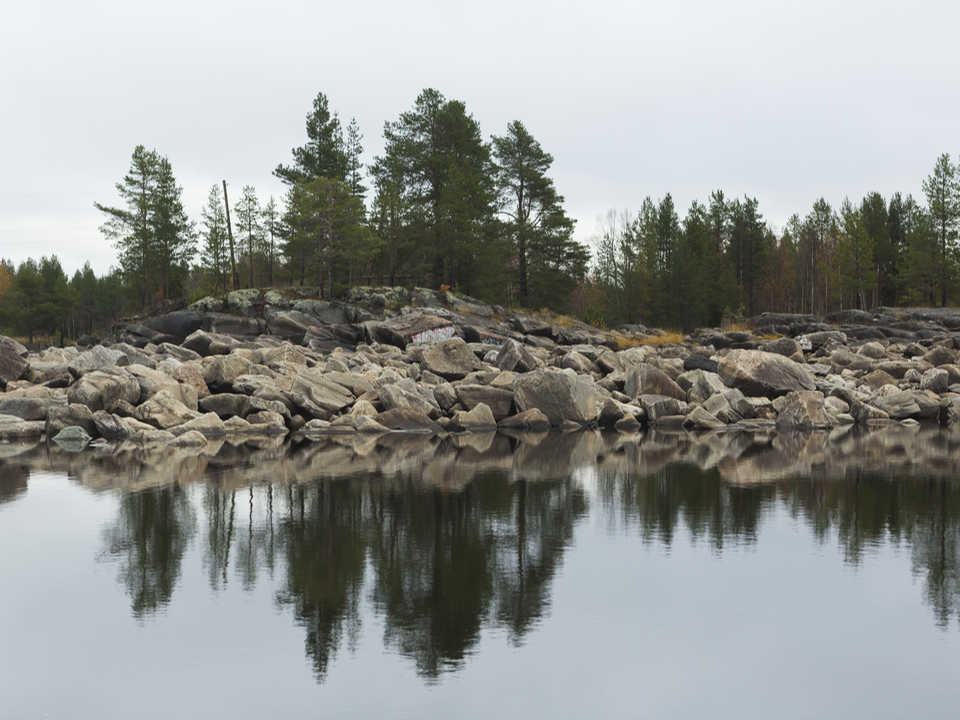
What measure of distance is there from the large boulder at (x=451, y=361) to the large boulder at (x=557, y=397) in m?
3.83

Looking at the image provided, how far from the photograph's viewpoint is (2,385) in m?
25.0

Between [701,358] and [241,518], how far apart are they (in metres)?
21.9

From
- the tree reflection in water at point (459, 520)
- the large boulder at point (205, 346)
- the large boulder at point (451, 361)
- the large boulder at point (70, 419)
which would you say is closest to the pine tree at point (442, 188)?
the large boulder at point (205, 346)

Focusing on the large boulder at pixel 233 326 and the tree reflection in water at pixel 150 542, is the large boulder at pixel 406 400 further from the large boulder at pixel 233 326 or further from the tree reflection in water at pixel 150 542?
the large boulder at pixel 233 326

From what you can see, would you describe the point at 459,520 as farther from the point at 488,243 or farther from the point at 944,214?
the point at 944,214

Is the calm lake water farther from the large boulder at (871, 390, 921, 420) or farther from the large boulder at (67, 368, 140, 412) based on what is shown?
the large boulder at (871, 390, 921, 420)

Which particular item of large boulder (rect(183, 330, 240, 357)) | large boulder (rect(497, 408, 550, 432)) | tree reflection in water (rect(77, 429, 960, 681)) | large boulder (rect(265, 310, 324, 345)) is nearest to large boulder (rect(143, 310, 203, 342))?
large boulder (rect(265, 310, 324, 345))

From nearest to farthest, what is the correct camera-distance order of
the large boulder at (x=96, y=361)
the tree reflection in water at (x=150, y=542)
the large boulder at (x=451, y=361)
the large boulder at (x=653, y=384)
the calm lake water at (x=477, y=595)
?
the calm lake water at (x=477, y=595), the tree reflection in water at (x=150, y=542), the large boulder at (x=96, y=361), the large boulder at (x=653, y=384), the large boulder at (x=451, y=361)

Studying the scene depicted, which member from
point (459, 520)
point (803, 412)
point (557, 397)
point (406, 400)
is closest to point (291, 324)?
point (406, 400)

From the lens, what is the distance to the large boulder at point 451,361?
2762 centimetres

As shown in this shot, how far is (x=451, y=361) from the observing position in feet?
91.7

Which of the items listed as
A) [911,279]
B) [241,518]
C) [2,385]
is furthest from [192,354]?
[911,279]

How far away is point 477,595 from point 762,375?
21461mm

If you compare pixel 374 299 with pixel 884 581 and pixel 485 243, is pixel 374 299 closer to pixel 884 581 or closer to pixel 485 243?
pixel 485 243
